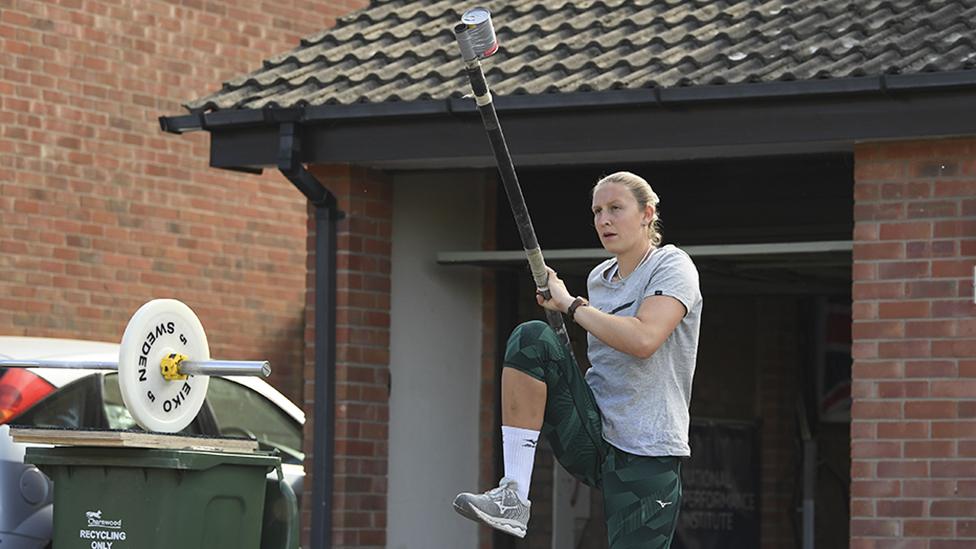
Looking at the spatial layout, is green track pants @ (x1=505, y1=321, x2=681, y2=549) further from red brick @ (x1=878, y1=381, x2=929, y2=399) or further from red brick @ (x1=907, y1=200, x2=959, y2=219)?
red brick @ (x1=907, y1=200, x2=959, y2=219)

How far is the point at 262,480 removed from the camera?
7.34m

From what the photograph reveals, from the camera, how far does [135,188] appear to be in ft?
41.7

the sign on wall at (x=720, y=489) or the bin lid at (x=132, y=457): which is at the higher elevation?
the bin lid at (x=132, y=457)

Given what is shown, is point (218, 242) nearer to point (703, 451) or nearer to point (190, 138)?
point (190, 138)

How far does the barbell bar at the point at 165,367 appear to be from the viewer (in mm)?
6836

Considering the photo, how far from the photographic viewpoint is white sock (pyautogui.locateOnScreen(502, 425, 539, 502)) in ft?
18.4

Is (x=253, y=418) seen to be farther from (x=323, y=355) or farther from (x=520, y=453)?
(x=520, y=453)

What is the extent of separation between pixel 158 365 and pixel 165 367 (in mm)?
27

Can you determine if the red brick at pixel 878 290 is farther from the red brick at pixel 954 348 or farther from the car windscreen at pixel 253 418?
the car windscreen at pixel 253 418

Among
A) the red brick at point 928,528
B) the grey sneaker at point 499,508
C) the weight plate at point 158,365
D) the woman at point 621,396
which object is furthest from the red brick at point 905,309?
the grey sneaker at point 499,508

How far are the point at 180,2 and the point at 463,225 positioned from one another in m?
3.68

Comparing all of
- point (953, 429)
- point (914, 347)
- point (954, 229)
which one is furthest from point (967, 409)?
point (954, 229)

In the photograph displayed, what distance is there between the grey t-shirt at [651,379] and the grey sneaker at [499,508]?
0.34 metres

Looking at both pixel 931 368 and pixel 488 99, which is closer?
pixel 488 99
